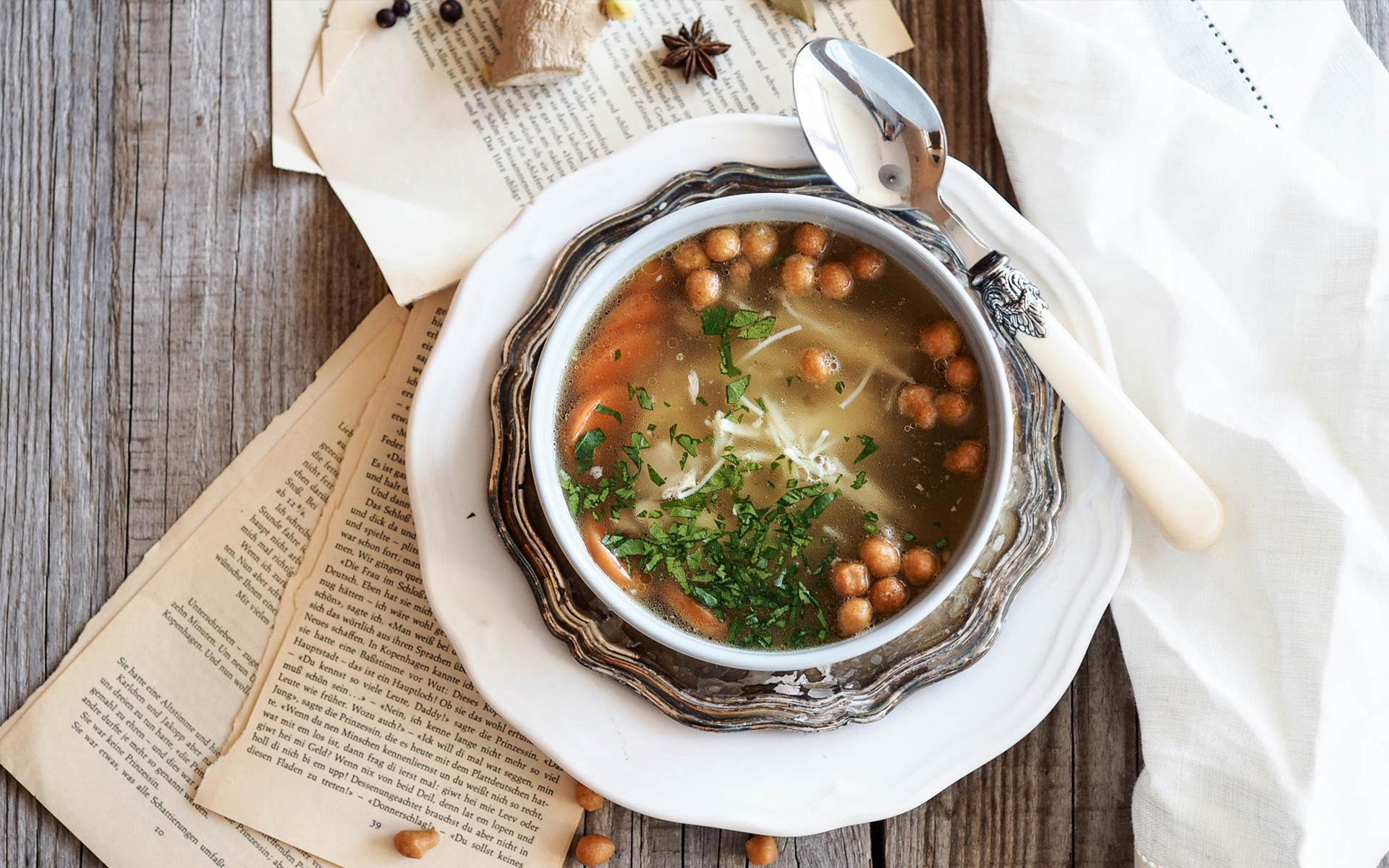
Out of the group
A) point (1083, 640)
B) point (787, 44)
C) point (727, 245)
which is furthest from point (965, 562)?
point (787, 44)

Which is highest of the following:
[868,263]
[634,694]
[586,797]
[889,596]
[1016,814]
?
[868,263]

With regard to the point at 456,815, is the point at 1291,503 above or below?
above

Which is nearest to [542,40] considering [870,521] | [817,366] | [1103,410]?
[817,366]

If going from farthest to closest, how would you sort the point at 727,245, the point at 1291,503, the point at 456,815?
the point at 456,815, the point at 1291,503, the point at 727,245

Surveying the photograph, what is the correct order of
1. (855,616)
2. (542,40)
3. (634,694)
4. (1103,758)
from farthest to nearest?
(1103,758) < (542,40) < (634,694) < (855,616)

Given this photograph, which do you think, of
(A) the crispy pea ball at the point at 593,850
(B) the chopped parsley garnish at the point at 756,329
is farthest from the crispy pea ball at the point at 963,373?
(A) the crispy pea ball at the point at 593,850

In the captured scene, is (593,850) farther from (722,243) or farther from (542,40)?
(542,40)

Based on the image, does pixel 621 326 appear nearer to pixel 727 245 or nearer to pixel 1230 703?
pixel 727 245
